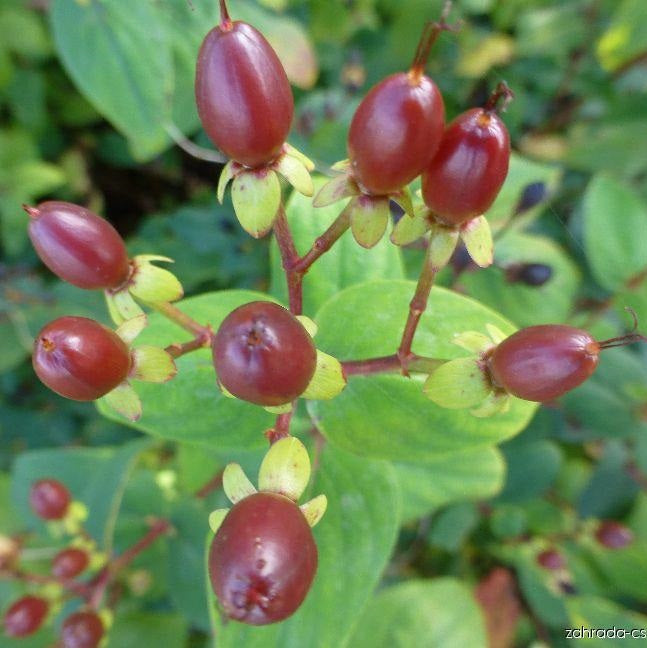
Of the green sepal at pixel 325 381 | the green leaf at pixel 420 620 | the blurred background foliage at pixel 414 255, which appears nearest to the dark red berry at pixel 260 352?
the green sepal at pixel 325 381

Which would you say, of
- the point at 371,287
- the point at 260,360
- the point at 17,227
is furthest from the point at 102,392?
the point at 17,227

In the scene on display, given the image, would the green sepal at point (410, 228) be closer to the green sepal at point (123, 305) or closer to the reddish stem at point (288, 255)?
the reddish stem at point (288, 255)

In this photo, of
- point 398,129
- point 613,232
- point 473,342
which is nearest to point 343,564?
point 473,342

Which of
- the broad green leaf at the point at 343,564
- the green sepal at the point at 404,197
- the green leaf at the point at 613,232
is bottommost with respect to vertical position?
the broad green leaf at the point at 343,564

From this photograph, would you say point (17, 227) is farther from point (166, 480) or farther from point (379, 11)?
point (379, 11)

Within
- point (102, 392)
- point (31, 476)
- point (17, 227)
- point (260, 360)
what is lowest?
point (31, 476)

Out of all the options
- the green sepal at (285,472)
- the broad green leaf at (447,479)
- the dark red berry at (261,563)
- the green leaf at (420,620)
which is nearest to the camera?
the dark red berry at (261,563)

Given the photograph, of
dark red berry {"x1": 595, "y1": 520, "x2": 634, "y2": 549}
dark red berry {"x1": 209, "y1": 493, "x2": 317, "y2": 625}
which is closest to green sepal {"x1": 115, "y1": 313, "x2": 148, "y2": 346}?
dark red berry {"x1": 209, "y1": 493, "x2": 317, "y2": 625}
